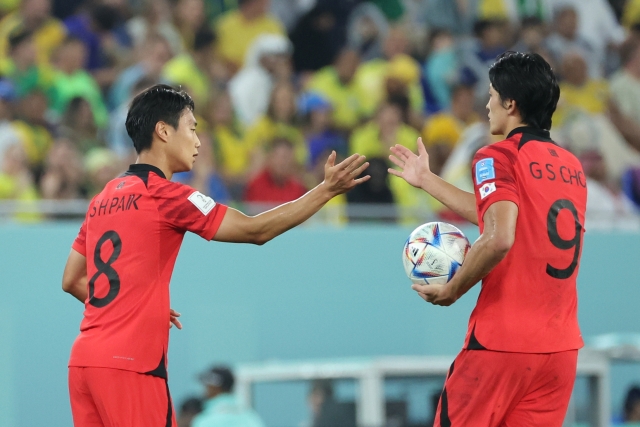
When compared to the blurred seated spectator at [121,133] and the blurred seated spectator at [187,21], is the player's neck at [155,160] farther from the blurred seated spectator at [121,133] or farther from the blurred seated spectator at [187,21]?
the blurred seated spectator at [187,21]

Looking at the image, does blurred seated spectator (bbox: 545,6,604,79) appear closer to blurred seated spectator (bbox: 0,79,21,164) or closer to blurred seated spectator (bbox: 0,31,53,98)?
blurred seated spectator (bbox: 0,31,53,98)

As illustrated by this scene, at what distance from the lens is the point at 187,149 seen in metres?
4.89

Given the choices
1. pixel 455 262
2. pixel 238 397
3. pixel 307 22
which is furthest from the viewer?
pixel 307 22

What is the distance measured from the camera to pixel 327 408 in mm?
9156

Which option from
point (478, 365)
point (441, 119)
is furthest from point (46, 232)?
point (478, 365)

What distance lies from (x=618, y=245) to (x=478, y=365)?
7281 millimetres

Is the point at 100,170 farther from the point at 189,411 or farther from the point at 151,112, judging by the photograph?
the point at 151,112

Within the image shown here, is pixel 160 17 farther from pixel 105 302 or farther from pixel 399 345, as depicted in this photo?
pixel 105 302

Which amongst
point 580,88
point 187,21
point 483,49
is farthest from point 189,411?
point 580,88

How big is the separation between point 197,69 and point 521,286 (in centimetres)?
736

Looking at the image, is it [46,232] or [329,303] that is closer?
[46,232]

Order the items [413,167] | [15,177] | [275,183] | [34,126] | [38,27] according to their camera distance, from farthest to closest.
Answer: [38,27] < [275,183] < [34,126] < [15,177] < [413,167]

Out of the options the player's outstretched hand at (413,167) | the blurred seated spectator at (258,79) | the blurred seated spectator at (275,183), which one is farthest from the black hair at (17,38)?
the player's outstretched hand at (413,167)

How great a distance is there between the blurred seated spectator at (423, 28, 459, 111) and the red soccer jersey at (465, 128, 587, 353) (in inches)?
312
